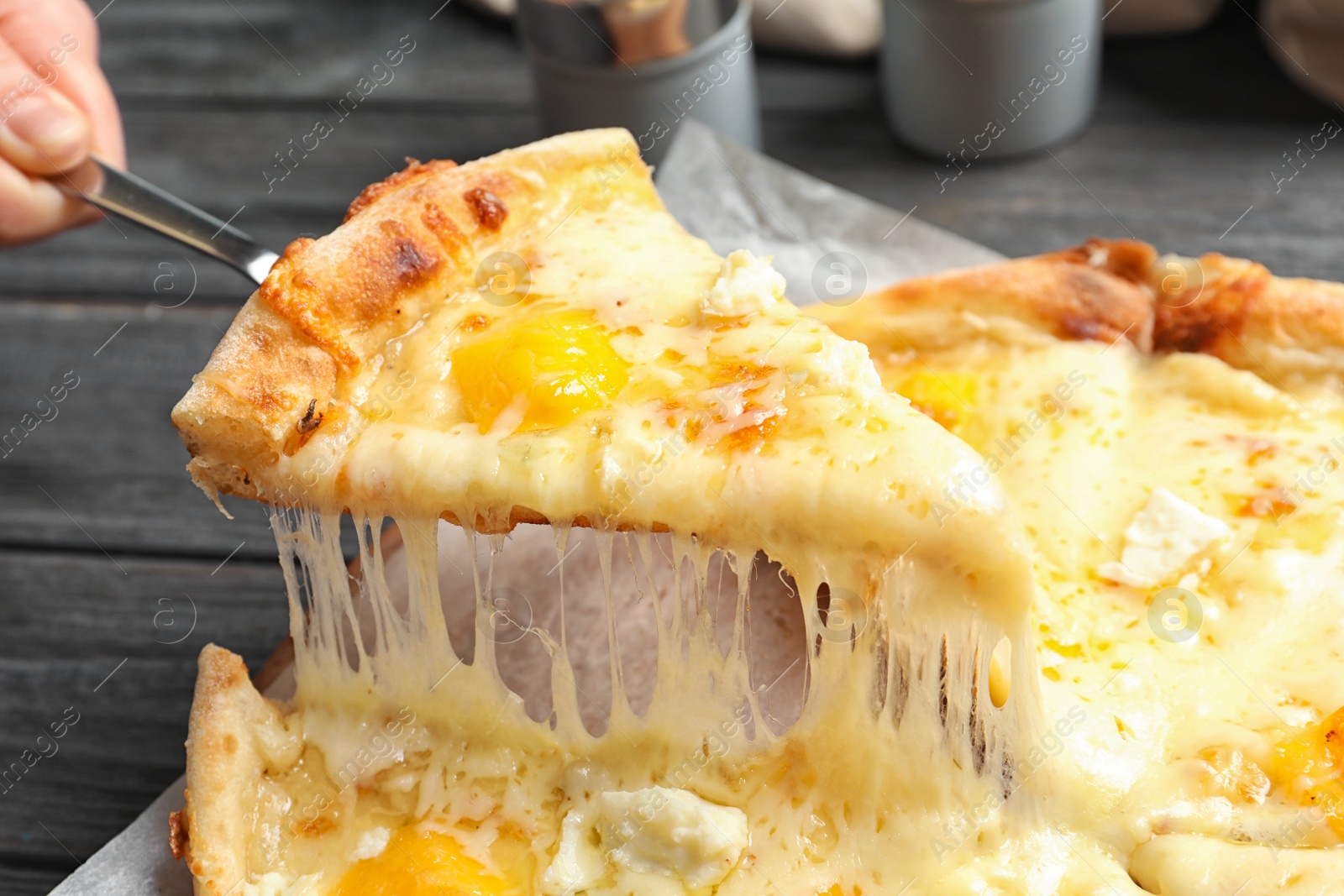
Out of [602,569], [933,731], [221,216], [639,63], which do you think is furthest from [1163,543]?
[221,216]

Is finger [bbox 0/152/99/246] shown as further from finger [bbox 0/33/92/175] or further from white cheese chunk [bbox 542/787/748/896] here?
white cheese chunk [bbox 542/787/748/896]

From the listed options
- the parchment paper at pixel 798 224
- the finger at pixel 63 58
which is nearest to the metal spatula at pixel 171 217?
the finger at pixel 63 58

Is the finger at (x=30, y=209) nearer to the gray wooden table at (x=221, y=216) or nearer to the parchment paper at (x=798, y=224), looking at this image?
the gray wooden table at (x=221, y=216)

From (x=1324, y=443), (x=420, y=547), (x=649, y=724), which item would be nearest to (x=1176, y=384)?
(x=1324, y=443)

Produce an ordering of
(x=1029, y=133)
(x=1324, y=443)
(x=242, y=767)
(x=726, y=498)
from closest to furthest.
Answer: (x=726, y=498) < (x=242, y=767) < (x=1324, y=443) < (x=1029, y=133)

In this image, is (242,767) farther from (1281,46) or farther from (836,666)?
(1281,46)

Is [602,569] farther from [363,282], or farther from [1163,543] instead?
[1163,543]
